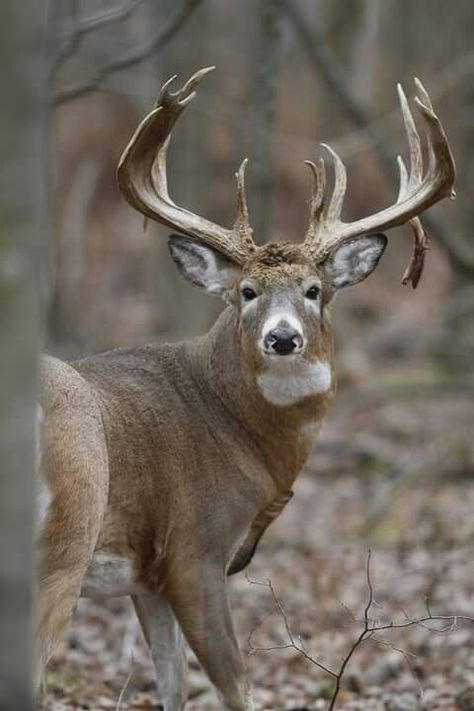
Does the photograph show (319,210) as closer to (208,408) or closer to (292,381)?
(292,381)

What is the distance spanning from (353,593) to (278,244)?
378cm

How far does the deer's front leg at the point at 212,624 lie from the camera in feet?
20.5

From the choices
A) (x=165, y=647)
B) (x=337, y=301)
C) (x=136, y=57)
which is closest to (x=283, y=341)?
(x=165, y=647)

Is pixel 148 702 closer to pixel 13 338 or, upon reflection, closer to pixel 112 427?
pixel 112 427

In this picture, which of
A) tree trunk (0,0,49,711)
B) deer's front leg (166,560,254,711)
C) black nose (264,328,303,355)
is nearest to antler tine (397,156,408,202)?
black nose (264,328,303,355)

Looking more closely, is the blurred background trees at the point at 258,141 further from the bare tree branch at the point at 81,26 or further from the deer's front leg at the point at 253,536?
the deer's front leg at the point at 253,536

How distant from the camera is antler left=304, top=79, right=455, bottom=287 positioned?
22.5 feet

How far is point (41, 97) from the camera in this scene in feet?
9.70

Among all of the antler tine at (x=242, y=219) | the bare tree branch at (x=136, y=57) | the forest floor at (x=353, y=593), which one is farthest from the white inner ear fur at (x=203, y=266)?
the bare tree branch at (x=136, y=57)

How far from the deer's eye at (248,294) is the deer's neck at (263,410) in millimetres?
176

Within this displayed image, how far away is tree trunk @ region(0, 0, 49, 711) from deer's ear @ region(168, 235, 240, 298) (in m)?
3.86

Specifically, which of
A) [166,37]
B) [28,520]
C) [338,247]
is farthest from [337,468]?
[28,520]

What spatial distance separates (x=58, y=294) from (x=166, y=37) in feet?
37.1

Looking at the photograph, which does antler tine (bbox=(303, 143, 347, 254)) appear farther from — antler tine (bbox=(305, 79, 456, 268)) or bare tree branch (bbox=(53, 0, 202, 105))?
bare tree branch (bbox=(53, 0, 202, 105))
